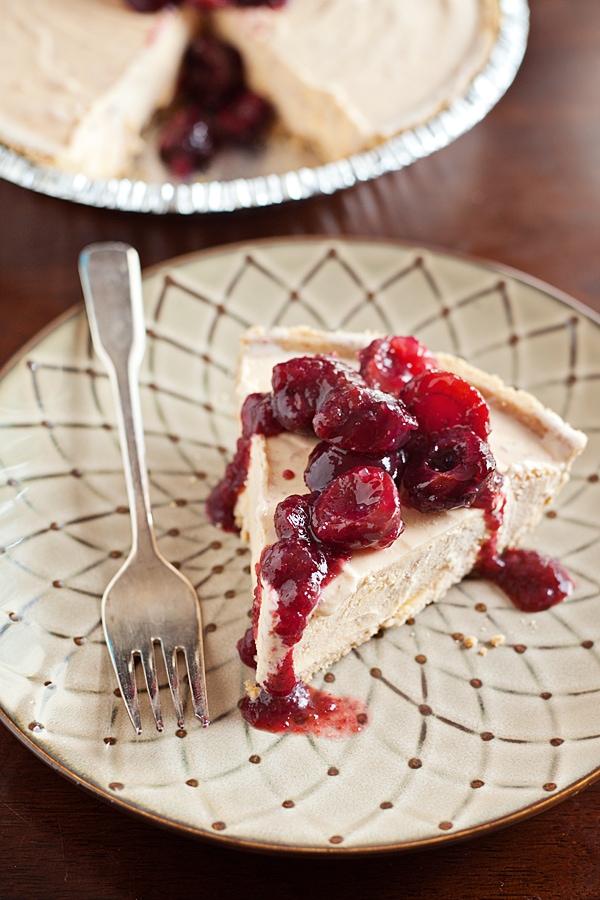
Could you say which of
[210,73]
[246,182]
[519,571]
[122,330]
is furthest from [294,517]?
[210,73]

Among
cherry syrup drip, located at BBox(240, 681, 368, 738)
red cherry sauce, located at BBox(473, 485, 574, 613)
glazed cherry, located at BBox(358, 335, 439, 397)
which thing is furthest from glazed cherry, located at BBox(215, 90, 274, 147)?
cherry syrup drip, located at BBox(240, 681, 368, 738)

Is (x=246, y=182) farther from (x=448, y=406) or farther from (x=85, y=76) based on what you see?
(x=448, y=406)

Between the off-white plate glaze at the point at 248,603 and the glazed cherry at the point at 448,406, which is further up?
the glazed cherry at the point at 448,406

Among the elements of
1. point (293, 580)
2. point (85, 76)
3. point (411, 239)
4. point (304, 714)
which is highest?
point (85, 76)

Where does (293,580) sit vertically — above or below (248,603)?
above

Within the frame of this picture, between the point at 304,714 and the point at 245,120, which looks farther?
the point at 245,120

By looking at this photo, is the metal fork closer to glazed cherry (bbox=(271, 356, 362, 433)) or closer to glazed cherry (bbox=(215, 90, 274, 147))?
glazed cherry (bbox=(271, 356, 362, 433))

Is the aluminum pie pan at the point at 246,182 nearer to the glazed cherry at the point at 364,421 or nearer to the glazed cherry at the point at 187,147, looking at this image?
the glazed cherry at the point at 187,147

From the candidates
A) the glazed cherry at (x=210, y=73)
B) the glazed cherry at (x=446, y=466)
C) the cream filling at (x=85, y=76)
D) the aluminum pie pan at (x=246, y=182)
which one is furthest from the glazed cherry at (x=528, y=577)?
the glazed cherry at (x=210, y=73)
